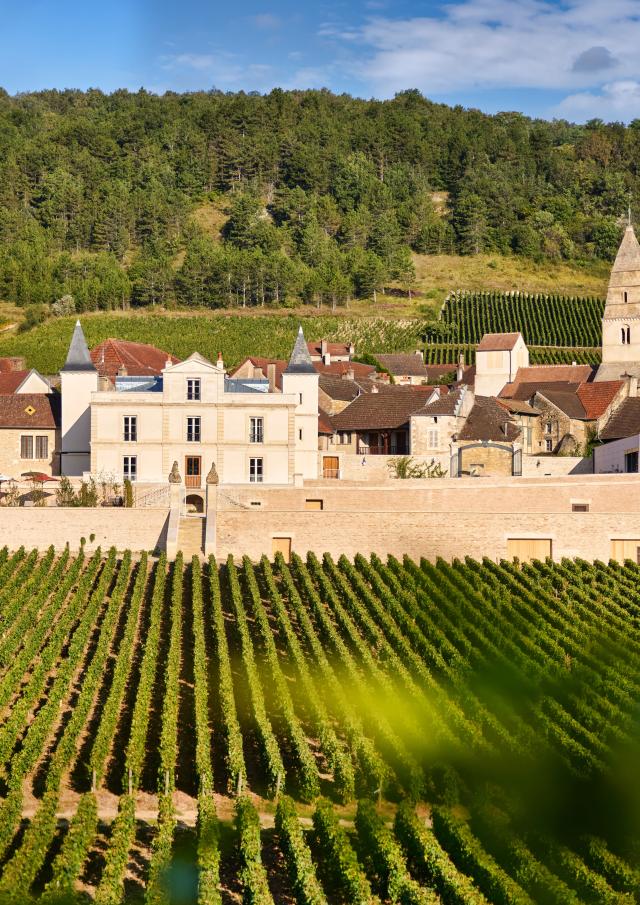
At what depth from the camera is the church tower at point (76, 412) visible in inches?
1842

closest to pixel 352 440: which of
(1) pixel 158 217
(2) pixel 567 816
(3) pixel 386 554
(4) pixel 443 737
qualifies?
(3) pixel 386 554

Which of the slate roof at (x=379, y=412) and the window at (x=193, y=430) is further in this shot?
the slate roof at (x=379, y=412)

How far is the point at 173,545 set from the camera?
39.0 metres

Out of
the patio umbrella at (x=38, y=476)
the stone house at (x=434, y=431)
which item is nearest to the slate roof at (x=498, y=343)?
the stone house at (x=434, y=431)

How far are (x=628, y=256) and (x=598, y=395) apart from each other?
1172cm

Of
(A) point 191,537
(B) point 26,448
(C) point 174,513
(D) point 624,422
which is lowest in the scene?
(A) point 191,537

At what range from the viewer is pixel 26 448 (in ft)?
156

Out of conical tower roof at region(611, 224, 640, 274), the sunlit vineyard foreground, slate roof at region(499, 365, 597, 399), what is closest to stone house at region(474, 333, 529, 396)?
slate roof at region(499, 365, 597, 399)

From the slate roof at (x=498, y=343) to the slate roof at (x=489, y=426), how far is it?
1048 centimetres

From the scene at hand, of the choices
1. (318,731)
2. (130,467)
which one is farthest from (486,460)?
(318,731)

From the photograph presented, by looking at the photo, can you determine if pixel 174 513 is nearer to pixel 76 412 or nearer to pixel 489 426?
pixel 76 412

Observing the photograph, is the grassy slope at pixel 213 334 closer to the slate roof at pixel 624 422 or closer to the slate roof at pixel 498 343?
the slate roof at pixel 498 343

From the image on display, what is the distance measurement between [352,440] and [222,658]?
78.8 feet

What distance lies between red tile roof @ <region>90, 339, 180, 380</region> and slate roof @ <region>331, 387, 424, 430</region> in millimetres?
7244
